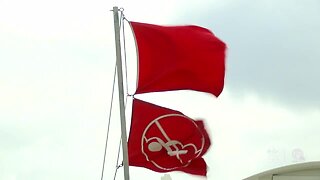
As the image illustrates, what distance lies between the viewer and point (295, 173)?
16016mm

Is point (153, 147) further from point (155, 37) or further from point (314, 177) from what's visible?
point (314, 177)

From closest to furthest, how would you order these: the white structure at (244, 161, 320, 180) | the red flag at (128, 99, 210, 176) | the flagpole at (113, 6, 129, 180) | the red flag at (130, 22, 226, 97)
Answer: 1. the flagpole at (113, 6, 129, 180)
2. the red flag at (128, 99, 210, 176)
3. the red flag at (130, 22, 226, 97)
4. the white structure at (244, 161, 320, 180)

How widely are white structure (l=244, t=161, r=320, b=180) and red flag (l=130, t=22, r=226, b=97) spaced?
645cm

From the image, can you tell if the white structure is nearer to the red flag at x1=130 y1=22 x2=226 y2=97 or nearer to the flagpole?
the red flag at x1=130 y1=22 x2=226 y2=97

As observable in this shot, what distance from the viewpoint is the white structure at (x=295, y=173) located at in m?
15.7

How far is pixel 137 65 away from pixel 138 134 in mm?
1017

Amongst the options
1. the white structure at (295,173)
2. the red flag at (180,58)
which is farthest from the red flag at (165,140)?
the white structure at (295,173)

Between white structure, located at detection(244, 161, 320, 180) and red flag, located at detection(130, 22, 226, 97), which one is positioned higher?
red flag, located at detection(130, 22, 226, 97)

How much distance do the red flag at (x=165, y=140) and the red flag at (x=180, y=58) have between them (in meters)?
0.41

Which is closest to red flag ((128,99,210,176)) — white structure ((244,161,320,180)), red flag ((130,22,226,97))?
red flag ((130,22,226,97))

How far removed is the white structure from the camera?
15.7 m

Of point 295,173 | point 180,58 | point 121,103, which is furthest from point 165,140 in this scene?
point 295,173

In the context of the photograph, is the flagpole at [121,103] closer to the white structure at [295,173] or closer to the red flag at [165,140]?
the red flag at [165,140]

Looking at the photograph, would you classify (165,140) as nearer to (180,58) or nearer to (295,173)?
(180,58)
